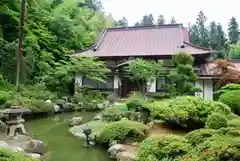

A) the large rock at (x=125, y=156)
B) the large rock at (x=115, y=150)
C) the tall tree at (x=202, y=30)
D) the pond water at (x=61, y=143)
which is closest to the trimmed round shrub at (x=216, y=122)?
the large rock at (x=125, y=156)

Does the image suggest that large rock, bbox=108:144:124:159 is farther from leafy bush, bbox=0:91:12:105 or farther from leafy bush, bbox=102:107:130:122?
leafy bush, bbox=0:91:12:105

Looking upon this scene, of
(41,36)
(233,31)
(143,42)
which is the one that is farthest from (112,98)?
(233,31)

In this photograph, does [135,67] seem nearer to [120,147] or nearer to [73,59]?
[73,59]

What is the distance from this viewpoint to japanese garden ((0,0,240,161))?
729 cm

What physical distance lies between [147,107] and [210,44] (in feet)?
98.8

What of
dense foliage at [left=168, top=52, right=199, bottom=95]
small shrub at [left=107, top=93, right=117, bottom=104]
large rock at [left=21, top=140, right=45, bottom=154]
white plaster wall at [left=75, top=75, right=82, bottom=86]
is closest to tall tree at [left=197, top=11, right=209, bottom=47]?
small shrub at [left=107, top=93, right=117, bottom=104]

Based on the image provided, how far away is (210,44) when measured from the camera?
38375 millimetres

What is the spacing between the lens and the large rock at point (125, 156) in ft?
22.9

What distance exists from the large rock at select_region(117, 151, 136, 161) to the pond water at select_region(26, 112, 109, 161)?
618mm

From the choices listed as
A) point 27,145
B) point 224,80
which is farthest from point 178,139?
point 224,80

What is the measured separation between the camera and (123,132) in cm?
866

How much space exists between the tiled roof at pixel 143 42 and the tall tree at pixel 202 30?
614 inches

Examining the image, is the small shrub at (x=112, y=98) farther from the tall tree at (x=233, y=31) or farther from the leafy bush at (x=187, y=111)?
the tall tree at (x=233, y=31)

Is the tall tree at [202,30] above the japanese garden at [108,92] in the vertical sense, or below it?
above
